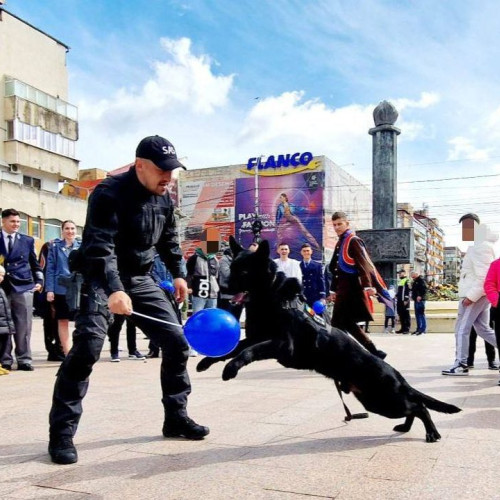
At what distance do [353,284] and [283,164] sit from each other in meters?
58.7

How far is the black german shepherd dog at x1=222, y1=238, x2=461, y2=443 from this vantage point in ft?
12.0

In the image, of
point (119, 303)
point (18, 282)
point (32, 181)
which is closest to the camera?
point (119, 303)

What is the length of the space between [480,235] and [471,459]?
436cm

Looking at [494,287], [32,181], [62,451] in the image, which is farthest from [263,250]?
[32,181]

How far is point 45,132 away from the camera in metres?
42.5

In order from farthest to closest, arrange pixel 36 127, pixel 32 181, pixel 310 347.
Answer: pixel 32 181 → pixel 36 127 → pixel 310 347

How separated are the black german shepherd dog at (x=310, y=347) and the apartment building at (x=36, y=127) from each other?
119 ft

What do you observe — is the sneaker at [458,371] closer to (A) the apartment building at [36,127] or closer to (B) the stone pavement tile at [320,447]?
(B) the stone pavement tile at [320,447]

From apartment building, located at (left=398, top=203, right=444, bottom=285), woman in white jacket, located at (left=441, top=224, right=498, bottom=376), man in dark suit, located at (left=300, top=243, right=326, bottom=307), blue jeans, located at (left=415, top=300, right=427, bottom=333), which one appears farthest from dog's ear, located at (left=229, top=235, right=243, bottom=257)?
apartment building, located at (left=398, top=203, right=444, bottom=285)

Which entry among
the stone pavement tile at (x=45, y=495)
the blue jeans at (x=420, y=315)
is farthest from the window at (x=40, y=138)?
the stone pavement tile at (x=45, y=495)

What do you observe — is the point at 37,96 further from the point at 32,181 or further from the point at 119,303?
the point at 119,303

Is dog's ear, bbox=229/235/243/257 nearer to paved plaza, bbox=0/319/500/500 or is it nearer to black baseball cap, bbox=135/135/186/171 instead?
black baseball cap, bbox=135/135/186/171

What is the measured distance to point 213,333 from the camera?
3549mm

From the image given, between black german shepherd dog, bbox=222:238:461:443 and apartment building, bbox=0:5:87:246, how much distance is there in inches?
1434
